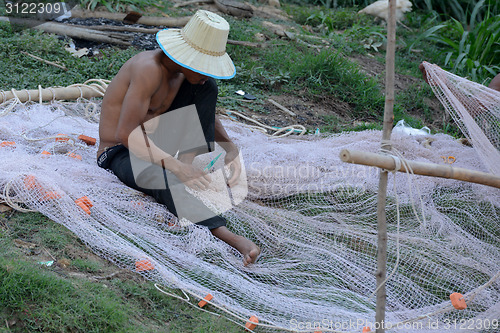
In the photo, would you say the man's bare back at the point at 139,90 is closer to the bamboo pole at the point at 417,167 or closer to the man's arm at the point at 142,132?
the man's arm at the point at 142,132

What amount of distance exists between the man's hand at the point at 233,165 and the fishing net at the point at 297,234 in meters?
0.13

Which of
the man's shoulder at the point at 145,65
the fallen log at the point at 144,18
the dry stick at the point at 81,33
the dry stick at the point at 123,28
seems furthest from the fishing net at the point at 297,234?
the fallen log at the point at 144,18

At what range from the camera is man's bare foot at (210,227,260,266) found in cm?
289

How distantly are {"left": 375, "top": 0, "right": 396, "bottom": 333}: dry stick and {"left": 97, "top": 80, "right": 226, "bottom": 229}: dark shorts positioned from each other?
117 centimetres

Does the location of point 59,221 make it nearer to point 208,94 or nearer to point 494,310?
point 208,94

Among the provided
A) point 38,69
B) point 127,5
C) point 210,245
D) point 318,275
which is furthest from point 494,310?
point 127,5

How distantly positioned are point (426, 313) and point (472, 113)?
5.19 ft

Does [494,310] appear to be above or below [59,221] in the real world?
above

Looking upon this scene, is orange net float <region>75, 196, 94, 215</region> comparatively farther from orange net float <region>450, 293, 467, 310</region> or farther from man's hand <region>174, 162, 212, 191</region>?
orange net float <region>450, 293, 467, 310</region>

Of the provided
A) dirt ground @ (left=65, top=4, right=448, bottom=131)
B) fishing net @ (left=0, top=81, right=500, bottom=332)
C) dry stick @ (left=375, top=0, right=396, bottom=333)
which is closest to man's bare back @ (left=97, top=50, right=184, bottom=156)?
fishing net @ (left=0, top=81, right=500, bottom=332)

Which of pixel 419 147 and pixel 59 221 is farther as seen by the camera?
pixel 419 147

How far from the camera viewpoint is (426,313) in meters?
2.50

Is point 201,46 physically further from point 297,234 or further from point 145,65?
point 297,234

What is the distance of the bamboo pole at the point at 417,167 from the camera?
1.95 meters
